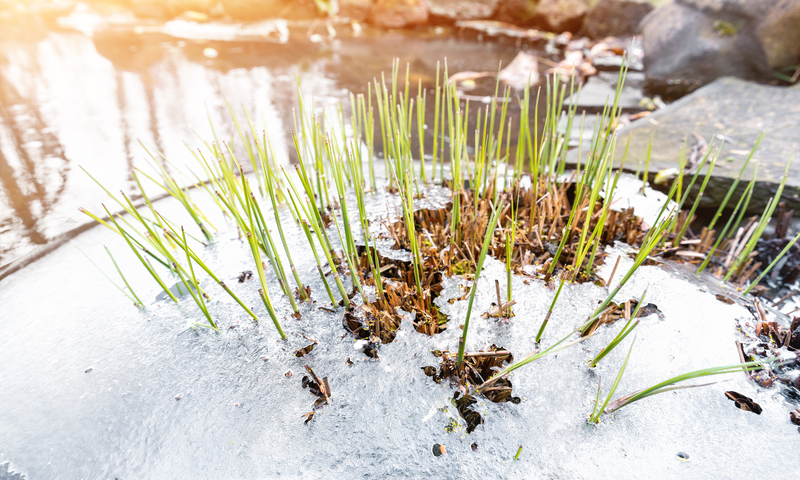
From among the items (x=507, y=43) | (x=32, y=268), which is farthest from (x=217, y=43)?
(x=32, y=268)

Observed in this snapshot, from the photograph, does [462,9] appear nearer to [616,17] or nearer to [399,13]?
[399,13]

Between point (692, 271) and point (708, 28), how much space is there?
269 cm

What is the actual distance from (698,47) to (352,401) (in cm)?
361

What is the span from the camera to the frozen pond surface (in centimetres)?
87

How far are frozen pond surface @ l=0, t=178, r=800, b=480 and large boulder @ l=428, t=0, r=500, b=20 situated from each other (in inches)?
183

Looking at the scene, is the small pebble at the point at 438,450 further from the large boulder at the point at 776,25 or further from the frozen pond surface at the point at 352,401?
the large boulder at the point at 776,25

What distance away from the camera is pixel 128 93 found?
2.99 metres

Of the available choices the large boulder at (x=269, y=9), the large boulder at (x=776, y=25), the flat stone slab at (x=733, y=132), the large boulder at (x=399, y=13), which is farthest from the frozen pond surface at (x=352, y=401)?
the large boulder at (x=269, y=9)

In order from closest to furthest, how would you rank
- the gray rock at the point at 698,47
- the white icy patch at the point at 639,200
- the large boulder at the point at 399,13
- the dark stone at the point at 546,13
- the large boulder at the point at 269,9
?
the white icy patch at the point at 639,200, the gray rock at the point at 698,47, the dark stone at the point at 546,13, the large boulder at the point at 399,13, the large boulder at the point at 269,9

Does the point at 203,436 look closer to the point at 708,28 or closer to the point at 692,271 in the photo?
the point at 692,271

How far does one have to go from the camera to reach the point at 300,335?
1.11 metres

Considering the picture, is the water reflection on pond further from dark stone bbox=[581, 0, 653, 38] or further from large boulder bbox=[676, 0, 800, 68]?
large boulder bbox=[676, 0, 800, 68]

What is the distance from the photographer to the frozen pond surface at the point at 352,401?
2.86 ft

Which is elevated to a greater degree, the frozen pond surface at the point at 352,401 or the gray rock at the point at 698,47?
the gray rock at the point at 698,47
